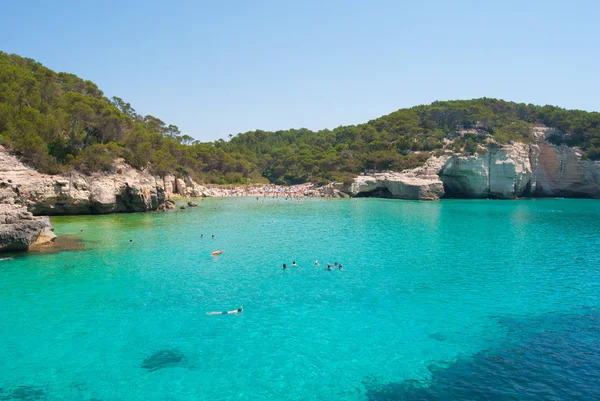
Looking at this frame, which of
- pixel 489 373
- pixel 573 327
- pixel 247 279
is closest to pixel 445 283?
pixel 573 327

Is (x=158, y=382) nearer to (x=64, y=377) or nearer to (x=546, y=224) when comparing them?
(x=64, y=377)

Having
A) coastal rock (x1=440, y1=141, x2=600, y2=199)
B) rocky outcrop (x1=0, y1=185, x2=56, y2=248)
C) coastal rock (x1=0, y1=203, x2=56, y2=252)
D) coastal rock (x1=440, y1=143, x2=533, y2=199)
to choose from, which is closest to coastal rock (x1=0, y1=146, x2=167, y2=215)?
rocky outcrop (x1=0, y1=185, x2=56, y2=248)

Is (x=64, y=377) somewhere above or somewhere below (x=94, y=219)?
below

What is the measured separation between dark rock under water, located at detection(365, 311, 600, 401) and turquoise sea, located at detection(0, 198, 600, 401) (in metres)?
0.05

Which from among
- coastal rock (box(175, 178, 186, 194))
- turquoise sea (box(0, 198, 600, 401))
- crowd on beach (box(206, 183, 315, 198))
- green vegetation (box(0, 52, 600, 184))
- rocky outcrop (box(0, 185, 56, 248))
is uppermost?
green vegetation (box(0, 52, 600, 184))

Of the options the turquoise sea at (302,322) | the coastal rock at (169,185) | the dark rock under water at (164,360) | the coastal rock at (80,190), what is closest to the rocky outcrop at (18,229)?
the turquoise sea at (302,322)

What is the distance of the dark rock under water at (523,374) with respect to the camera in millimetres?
9062

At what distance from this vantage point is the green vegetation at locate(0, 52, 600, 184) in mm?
39344

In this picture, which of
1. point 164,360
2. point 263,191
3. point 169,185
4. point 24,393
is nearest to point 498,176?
point 263,191

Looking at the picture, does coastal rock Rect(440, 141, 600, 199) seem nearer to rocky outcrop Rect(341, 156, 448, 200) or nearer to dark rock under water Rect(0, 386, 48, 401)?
rocky outcrop Rect(341, 156, 448, 200)

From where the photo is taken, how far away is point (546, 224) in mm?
37938

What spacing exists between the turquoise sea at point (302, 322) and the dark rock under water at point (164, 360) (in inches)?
2.2

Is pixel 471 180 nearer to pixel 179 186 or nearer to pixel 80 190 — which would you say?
pixel 179 186

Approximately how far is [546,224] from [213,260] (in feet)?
109
